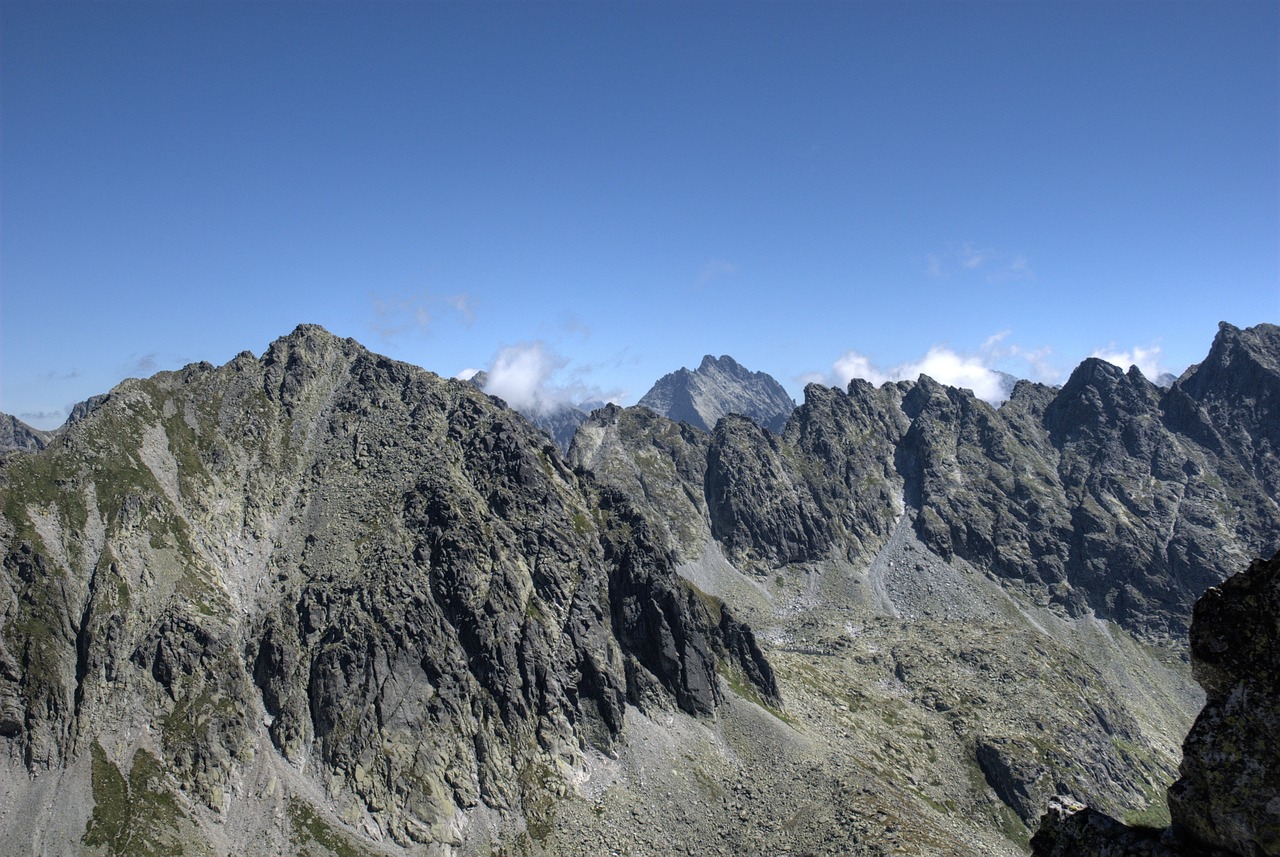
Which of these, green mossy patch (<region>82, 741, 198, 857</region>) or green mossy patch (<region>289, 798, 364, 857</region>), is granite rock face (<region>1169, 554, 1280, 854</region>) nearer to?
green mossy patch (<region>289, 798, 364, 857</region>)

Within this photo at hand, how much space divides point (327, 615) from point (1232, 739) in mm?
127711

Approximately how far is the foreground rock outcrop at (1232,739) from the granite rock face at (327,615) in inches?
4029

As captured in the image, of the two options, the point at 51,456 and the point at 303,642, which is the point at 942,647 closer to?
the point at 303,642

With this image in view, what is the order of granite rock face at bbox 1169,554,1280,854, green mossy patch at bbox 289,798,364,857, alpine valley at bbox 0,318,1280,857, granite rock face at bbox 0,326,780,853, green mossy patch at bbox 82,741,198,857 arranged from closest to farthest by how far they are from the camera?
granite rock face at bbox 1169,554,1280,854 < green mossy patch at bbox 82,741,198,857 < green mossy patch at bbox 289,798,364,857 < alpine valley at bbox 0,318,1280,857 < granite rock face at bbox 0,326,780,853

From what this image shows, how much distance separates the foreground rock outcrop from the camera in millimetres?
16750

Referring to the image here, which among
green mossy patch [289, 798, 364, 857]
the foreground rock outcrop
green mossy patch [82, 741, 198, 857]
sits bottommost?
green mossy patch [289, 798, 364, 857]

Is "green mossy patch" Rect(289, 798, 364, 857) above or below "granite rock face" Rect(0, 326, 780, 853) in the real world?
below

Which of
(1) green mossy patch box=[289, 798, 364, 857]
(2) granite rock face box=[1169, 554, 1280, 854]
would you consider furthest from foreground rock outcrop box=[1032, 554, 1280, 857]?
(1) green mossy patch box=[289, 798, 364, 857]

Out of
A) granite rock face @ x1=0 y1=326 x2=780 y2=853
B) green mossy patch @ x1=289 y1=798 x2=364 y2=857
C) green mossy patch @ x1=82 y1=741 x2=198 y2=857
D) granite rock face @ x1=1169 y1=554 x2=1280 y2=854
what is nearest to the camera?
granite rock face @ x1=1169 y1=554 x2=1280 y2=854

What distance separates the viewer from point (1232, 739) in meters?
17.4

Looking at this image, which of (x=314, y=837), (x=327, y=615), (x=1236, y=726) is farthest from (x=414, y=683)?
(x=1236, y=726)

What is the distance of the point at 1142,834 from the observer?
19.0 m

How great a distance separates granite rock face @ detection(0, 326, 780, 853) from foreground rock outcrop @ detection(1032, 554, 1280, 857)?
10233cm

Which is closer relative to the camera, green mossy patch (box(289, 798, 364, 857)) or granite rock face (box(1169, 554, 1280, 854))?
granite rock face (box(1169, 554, 1280, 854))
